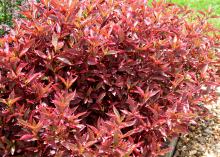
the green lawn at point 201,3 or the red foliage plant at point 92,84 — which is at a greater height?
the red foliage plant at point 92,84

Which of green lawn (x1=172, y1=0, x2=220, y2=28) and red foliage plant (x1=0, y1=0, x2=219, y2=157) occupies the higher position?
red foliage plant (x1=0, y1=0, x2=219, y2=157)

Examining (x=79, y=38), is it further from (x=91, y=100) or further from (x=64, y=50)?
(x=91, y=100)

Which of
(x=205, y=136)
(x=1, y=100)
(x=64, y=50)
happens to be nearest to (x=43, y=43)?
(x=64, y=50)

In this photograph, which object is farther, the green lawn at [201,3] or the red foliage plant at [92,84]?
the green lawn at [201,3]

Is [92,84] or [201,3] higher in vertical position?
[92,84]

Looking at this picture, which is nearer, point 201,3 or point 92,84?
point 92,84

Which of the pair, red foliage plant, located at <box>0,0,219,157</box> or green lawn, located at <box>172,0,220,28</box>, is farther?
green lawn, located at <box>172,0,220,28</box>

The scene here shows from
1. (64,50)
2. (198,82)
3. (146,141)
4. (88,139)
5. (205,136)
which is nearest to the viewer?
(88,139)

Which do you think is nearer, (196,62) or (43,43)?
(43,43)
